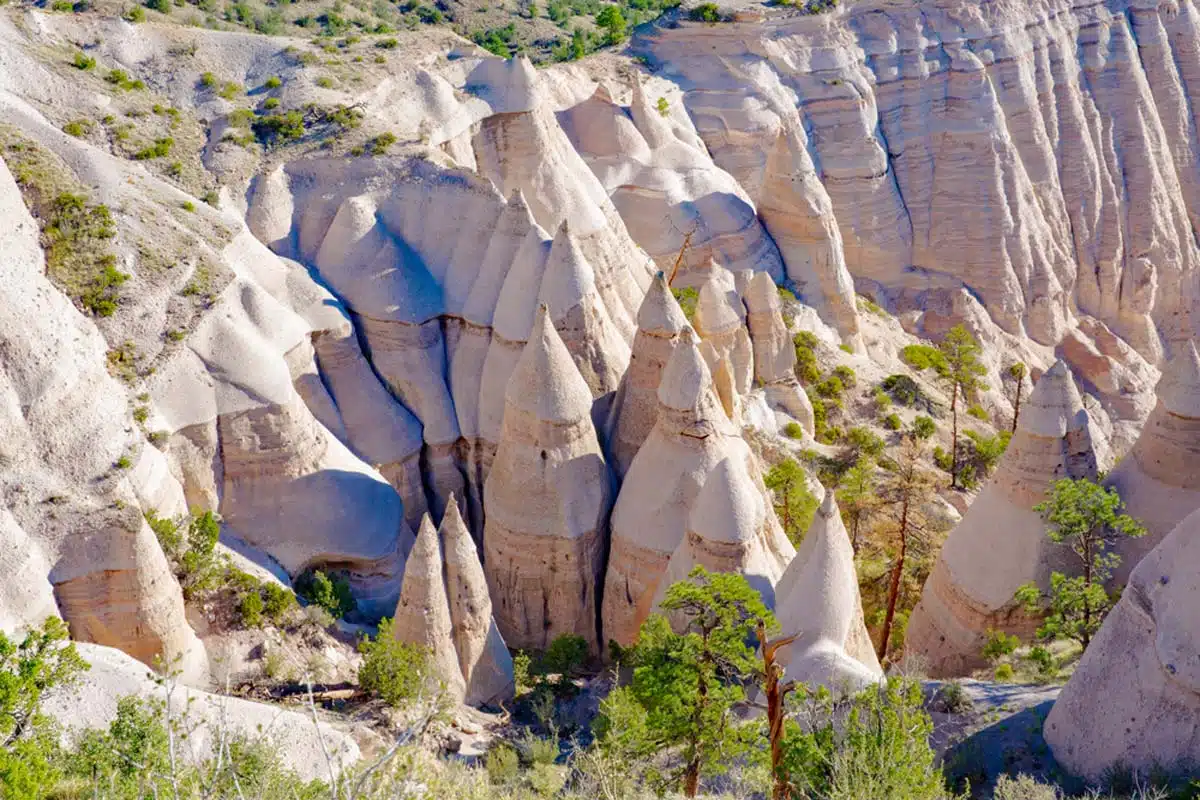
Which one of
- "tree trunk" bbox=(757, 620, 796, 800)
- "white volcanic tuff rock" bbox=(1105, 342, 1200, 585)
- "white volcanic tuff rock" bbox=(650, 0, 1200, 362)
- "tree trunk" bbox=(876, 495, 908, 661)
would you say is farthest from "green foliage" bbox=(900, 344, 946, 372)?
"tree trunk" bbox=(757, 620, 796, 800)

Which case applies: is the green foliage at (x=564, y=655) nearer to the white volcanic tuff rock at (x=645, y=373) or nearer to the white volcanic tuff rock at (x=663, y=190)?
the white volcanic tuff rock at (x=645, y=373)

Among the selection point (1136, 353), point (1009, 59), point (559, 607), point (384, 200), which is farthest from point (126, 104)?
point (1136, 353)

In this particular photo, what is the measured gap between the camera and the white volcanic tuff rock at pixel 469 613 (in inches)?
757

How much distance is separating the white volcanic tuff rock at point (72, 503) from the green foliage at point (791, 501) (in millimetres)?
12251

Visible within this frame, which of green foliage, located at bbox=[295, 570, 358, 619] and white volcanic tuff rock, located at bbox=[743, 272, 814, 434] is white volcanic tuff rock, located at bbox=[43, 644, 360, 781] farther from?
white volcanic tuff rock, located at bbox=[743, 272, 814, 434]

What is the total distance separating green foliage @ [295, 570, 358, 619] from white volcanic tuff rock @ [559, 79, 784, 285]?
54.4 feet

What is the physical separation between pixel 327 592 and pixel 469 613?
3.40 meters

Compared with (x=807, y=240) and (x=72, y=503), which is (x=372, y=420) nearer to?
(x=72, y=503)

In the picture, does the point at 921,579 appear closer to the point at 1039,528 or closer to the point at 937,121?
the point at 1039,528

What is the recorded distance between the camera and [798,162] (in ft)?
126

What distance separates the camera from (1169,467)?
1991 cm

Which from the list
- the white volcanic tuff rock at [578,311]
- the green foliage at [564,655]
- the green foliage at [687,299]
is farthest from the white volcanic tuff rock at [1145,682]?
the green foliage at [687,299]

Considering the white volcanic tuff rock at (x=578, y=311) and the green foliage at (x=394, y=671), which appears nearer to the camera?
the green foliage at (x=394, y=671)

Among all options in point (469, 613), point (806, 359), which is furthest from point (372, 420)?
point (806, 359)
